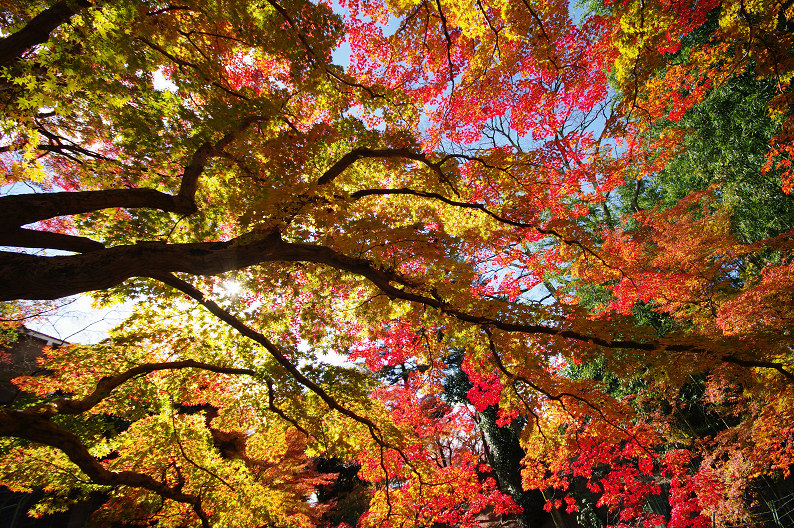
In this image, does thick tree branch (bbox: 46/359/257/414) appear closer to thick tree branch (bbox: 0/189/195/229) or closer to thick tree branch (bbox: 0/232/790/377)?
thick tree branch (bbox: 0/232/790/377)

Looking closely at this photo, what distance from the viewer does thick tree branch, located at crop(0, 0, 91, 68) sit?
133 inches

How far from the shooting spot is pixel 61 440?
326 cm

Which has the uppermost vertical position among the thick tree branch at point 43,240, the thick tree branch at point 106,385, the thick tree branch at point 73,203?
the thick tree branch at point 73,203

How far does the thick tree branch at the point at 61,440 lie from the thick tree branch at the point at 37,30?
3697mm

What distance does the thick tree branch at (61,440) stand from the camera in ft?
9.90

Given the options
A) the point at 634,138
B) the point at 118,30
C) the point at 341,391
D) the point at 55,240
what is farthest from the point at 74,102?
the point at 634,138

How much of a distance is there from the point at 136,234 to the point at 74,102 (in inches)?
115

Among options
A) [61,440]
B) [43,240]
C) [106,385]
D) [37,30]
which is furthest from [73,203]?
[61,440]

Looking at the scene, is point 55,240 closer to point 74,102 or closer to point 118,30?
point 118,30

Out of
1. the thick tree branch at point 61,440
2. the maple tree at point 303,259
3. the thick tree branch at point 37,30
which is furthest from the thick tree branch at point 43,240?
the thick tree branch at point 37,30

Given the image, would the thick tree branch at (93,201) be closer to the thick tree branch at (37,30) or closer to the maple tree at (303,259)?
the maple tree at (303,259)

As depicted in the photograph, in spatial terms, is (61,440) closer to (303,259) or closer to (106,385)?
(106,385)

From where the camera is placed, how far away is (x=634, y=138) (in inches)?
355

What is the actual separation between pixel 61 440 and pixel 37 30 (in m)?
4.49
